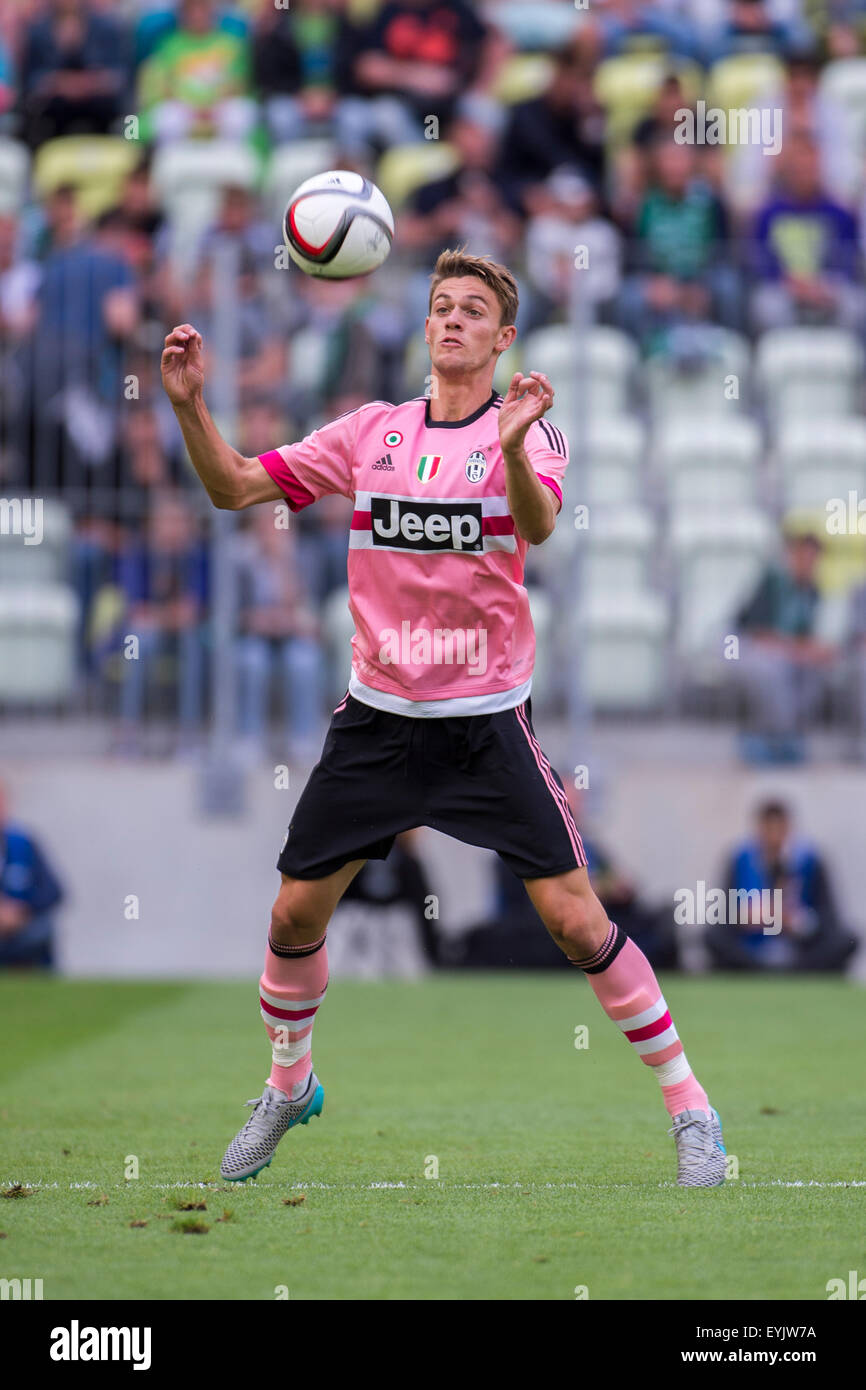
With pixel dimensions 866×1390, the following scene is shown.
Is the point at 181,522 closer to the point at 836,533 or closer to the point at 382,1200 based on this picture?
the point at 836,533

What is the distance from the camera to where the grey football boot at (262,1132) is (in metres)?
5.80

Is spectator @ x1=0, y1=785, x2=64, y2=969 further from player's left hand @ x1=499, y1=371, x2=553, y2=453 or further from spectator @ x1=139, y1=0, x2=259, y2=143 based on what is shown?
player's left hand @ x1=499, y1=371, x2=553, y2=453

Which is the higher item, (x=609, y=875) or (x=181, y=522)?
(x=181, y=522)

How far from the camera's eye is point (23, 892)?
13078 mm

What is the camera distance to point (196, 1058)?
9117mm

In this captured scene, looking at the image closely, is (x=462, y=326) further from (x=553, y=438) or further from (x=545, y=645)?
(x=545, y=645)

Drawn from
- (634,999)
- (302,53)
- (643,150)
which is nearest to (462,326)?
(634,999)

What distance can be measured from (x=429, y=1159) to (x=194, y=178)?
37.8ft

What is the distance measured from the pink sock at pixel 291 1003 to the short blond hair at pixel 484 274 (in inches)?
76.5

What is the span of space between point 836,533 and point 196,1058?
6671 mm

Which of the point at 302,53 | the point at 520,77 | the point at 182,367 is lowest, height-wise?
→ the point at 182,367

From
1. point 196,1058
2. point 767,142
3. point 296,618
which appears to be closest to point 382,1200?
point 196,1058

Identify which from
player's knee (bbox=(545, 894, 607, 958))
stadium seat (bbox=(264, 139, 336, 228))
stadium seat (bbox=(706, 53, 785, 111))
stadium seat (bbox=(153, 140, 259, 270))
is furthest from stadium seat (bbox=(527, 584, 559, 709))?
player's knee (bbox=(545, 894, 607, 958))

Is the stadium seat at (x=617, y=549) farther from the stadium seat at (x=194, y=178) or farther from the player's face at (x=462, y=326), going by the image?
the player's face at (x=462, y=326)
